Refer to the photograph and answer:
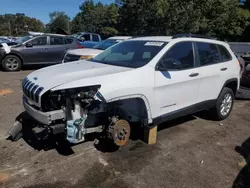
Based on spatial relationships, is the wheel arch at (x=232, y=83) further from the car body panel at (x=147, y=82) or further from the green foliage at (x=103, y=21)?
the green foliage at (x=103, y=21)

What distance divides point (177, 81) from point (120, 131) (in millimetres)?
1319

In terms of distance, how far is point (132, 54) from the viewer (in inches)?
170

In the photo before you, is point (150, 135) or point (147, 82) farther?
point (150, 135)

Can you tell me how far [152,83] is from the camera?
12.2ft

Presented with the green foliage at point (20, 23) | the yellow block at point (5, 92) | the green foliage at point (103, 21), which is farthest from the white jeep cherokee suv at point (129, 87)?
the green foliage at point (20, 23)

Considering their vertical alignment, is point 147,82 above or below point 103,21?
below

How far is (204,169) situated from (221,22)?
28111 millimetres

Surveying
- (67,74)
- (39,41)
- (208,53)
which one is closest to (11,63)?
(39,41)

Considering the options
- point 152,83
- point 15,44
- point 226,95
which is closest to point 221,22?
point 15,44

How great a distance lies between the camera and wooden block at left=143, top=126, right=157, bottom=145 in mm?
4140

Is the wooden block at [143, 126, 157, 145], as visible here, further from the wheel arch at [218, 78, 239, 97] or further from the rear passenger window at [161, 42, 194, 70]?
the wheel arch at [218, 78, 239, 97]

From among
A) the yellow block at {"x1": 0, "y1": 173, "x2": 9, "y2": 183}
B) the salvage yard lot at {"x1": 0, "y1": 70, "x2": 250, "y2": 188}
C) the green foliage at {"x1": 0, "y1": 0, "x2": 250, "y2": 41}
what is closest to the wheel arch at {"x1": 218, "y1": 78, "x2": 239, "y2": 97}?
the salvage yard lot at {"x1": 0, "y1": 70, "x2": 250, "y2": 188}

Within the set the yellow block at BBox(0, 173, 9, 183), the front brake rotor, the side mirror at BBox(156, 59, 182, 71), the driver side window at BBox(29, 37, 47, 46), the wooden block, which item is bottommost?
the yellow block at BBox(0, 173, 9, 183)

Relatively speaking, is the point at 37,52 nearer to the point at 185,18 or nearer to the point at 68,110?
the point at 68,110
